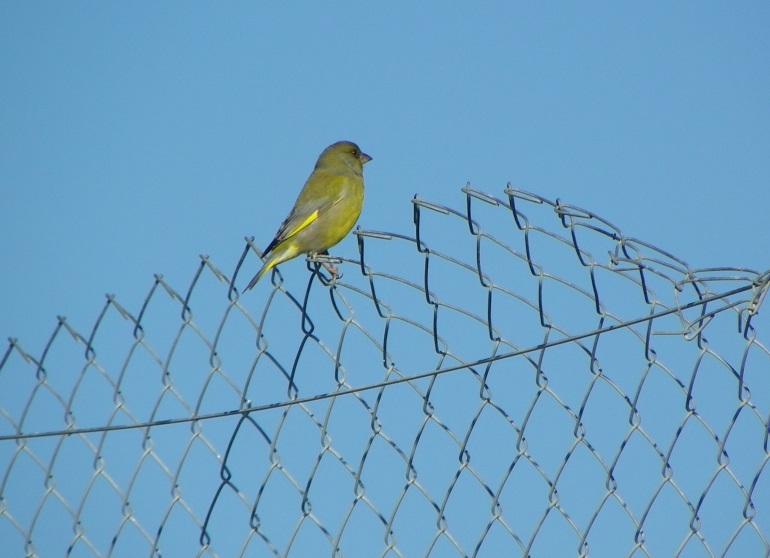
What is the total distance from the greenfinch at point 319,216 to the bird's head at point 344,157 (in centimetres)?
17

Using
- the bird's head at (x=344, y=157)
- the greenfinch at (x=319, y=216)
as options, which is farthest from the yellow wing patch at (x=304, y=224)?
the bird's head at (x=344, y=157)

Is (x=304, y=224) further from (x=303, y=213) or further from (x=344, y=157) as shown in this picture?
(x=344, y=157)

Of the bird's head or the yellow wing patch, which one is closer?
the yellow wing patch

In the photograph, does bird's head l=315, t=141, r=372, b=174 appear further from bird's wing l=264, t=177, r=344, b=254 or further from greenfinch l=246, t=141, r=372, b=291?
bird's wing l=264, t=177, r=344, b=254

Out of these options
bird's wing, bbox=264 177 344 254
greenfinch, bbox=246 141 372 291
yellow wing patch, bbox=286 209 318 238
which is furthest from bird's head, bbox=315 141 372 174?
yellow wing patch, bbox=286 209 318 238

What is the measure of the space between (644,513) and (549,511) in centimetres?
27

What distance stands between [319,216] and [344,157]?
1.14 meters

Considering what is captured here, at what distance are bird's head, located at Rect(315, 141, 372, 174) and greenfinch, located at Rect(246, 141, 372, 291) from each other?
17cm

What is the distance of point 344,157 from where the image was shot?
7.33 metres

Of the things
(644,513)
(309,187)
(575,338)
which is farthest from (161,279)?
(309,187)

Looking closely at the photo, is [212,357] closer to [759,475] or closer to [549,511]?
[549,511]

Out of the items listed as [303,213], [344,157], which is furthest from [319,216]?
[344,157]

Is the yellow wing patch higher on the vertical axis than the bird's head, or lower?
lower

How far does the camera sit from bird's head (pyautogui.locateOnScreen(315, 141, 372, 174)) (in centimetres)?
725
